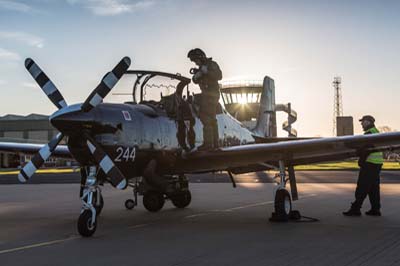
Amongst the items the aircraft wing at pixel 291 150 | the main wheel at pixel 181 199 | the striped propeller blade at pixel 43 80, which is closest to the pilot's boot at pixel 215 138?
the aircraft wing at pixel 291 150

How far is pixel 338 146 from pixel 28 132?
85.2 metres

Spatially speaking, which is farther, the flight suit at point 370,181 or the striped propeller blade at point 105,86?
the flight suit at point 370,181

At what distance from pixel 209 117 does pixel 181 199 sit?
10.6 feet

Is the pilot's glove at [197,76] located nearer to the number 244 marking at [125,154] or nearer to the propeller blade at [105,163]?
the number 244 marking at [125,154]

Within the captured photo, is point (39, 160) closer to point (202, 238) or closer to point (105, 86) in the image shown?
point (105, 86)

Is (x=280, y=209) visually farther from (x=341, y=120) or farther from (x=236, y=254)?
(x=341, y=120)

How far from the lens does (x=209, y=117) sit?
12461mm

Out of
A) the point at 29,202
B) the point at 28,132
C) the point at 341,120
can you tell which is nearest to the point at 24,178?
the point at 29,202

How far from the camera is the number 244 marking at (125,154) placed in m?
10.0

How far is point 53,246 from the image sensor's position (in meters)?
8.31

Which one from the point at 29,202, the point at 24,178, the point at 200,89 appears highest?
the point at 200,89

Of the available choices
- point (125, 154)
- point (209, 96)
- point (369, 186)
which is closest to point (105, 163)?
point (125, 154)

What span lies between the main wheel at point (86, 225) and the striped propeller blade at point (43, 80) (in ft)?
7.45

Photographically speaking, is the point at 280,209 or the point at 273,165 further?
the point at 273,165
